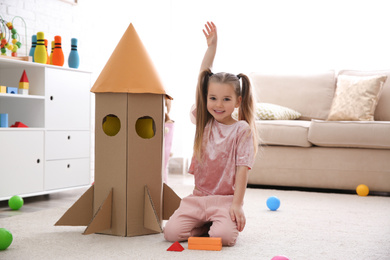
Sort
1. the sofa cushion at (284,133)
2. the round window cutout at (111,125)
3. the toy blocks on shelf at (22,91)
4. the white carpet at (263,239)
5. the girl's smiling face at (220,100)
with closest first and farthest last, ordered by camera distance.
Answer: the white carpet at (263,239) < the girl's smiling face at (220,100) < the round window cutout at (111,125) < the toy blocks on shelf at (22,91) < the sofa cushion at (284,133)

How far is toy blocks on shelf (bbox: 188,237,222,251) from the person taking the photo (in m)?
1.73

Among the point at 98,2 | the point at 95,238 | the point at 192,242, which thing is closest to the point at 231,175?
the point at 192,242

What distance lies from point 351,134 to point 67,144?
193 cm

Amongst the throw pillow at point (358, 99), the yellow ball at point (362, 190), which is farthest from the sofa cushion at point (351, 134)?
the throw pillow at point (358, 99)

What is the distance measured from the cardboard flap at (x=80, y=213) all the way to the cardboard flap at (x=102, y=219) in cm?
11

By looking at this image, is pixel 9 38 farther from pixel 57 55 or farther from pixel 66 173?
pixel 66 173

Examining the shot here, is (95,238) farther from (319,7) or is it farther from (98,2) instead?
(319,7)

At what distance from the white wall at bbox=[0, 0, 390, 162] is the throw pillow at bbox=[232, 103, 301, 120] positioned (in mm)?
717

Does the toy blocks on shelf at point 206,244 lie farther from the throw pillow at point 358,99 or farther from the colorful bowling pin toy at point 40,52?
the throw pillow at point 358,99

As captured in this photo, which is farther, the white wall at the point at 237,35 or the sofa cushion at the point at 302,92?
the white wall at the point at 237,35

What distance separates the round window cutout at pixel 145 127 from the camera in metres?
2.07

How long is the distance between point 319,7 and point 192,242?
3321 mm

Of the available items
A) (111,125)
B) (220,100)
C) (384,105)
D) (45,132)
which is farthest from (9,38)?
(384,105)

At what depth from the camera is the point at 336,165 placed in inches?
131
